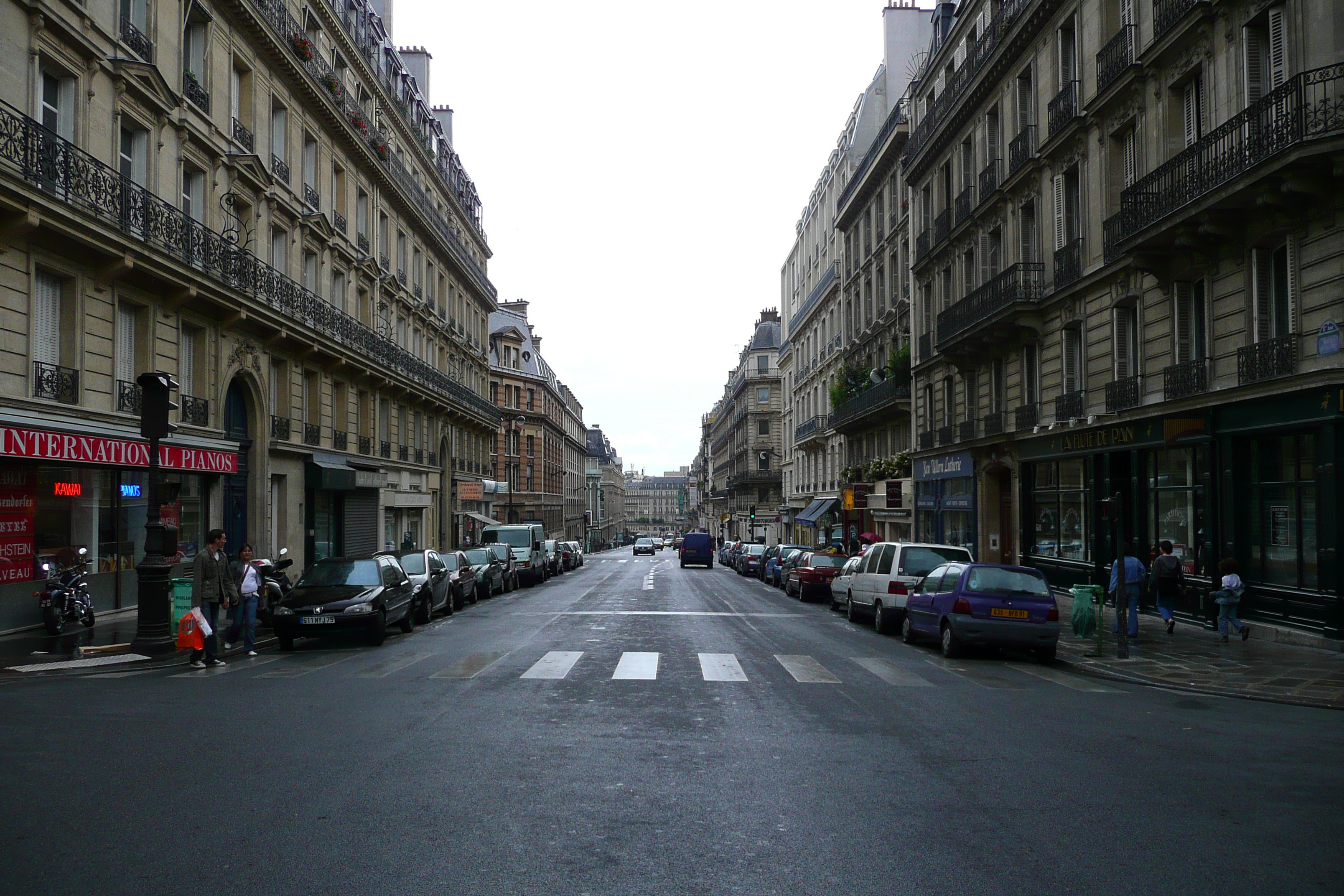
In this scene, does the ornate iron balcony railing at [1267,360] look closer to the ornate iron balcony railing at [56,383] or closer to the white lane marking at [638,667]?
the white lane marking at [638,667]

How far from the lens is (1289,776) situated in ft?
25.0

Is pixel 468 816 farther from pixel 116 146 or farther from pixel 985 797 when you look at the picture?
pixel 116 146

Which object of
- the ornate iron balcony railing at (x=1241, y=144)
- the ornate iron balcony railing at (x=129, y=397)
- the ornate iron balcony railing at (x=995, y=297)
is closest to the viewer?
the ornate iron balcony railing at (x=1241, y=144)

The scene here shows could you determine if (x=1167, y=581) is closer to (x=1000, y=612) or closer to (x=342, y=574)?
(x=1000, y=612)

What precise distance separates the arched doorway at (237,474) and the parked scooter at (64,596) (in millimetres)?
6842

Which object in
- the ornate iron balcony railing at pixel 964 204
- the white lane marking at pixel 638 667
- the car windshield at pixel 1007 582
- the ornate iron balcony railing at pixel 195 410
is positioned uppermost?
the ornate iron balcony railing at pixel 964 204

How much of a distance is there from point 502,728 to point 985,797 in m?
4.19

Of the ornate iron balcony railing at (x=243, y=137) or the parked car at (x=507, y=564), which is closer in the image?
the ornate iron balcony railing at (x=243, y=137)

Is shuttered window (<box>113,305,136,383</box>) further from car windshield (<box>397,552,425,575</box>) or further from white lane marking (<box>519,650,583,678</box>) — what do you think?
white lane marking (<box>519,650,583,678</box>)

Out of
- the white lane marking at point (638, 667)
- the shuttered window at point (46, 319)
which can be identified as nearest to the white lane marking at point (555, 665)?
the white lane marking at point (638, 667)

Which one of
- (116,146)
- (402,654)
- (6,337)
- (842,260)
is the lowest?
(402,654)

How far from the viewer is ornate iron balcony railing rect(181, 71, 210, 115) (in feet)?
72.7

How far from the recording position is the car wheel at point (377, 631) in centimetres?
1612

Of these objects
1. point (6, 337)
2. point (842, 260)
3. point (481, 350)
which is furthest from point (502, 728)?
point (481, 350)
